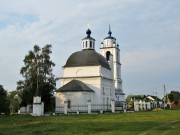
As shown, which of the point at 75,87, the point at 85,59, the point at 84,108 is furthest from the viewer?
the point at 85,59

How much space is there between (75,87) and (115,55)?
23.5 m

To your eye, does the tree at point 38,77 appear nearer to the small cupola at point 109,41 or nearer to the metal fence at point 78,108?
the metal fence at point 78,108

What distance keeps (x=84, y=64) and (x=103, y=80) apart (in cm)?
406

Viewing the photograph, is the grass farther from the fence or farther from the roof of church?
the roof of church

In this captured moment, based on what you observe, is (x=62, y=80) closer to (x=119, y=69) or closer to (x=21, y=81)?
(x=21, y=81)

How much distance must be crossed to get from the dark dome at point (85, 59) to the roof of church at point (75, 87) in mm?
3282

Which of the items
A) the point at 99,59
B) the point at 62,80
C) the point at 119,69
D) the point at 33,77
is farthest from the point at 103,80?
the point at 119,69

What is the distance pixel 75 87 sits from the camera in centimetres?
4456

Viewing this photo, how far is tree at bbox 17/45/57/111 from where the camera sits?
1783 inches

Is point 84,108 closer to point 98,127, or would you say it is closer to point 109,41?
point 98,127

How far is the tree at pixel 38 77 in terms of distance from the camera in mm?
45281

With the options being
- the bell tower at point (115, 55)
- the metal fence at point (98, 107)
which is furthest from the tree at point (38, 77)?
the bell tower at point (115, 55)

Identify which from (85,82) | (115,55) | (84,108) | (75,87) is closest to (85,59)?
(85,82)

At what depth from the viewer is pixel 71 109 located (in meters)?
43.9
